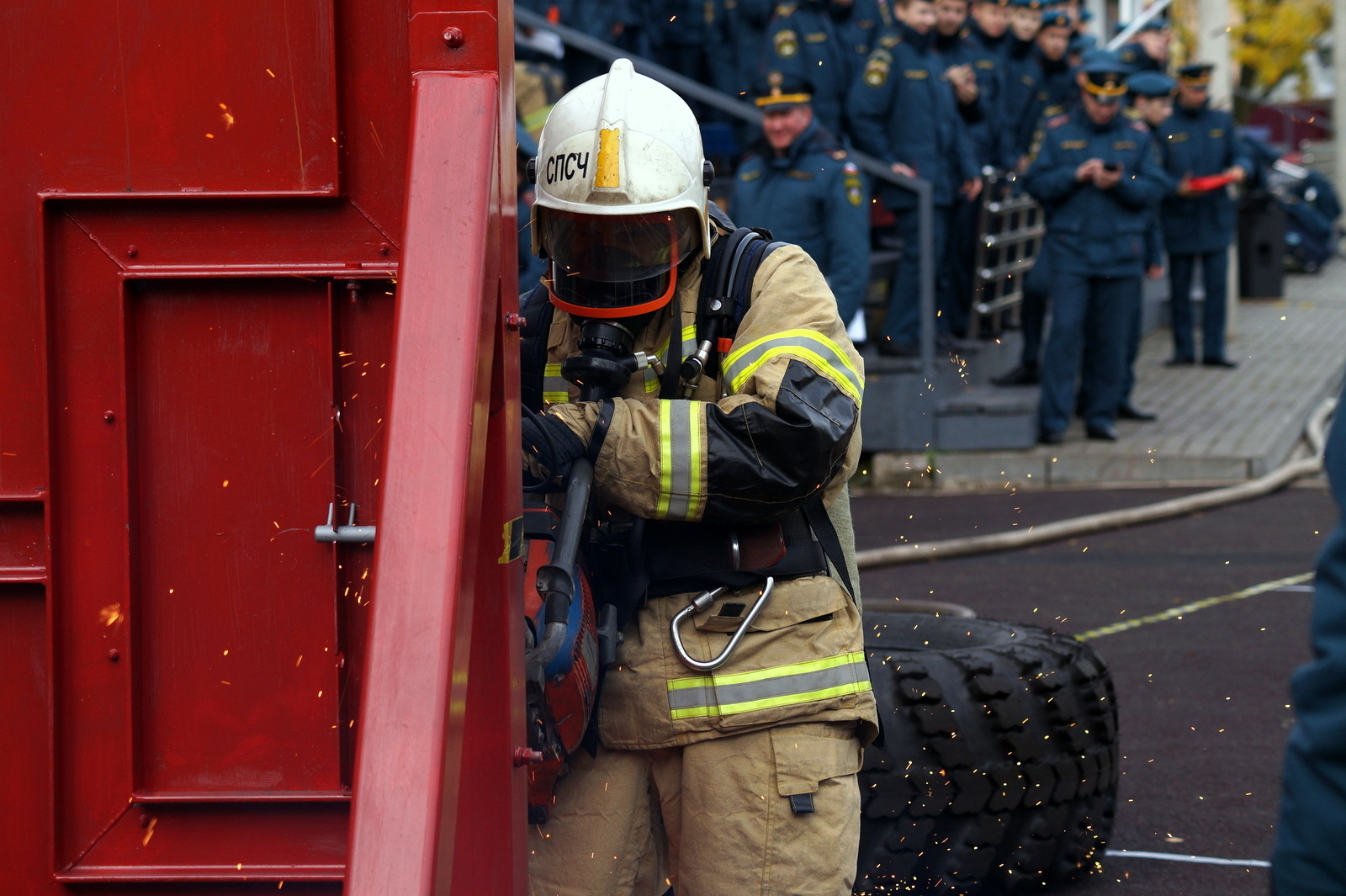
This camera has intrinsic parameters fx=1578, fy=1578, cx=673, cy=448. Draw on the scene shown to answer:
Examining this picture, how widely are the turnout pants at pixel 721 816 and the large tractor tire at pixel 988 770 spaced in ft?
2.21

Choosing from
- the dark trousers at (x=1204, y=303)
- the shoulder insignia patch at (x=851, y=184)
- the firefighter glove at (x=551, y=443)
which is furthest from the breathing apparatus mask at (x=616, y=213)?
the dark trousers at (x=1204, y=303)

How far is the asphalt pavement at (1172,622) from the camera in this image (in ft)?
13.8

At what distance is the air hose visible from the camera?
291 inches

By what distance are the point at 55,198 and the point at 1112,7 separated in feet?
85.1

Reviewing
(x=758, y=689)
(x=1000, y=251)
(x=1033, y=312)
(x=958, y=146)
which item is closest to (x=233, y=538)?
(x=758, y=689)

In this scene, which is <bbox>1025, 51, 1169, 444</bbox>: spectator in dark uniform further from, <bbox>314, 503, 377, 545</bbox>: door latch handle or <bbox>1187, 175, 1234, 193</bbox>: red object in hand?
<bbox>314, 503, 377, 545</bbox>: door latch handle

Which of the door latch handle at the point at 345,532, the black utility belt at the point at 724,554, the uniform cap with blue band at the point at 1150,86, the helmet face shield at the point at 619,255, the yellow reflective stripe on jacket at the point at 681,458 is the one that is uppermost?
the uniform cap with blue band at the point at 1150,86

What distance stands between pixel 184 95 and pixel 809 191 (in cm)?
653

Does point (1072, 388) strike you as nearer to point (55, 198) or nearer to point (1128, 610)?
point (1128, 610)

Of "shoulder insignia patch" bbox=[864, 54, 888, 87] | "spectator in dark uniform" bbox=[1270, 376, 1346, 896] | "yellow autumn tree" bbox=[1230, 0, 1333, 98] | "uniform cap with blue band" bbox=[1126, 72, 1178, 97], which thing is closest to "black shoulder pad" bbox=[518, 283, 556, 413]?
"spectator in dark uniform" bbox=[1270, 376, 1346, 896]

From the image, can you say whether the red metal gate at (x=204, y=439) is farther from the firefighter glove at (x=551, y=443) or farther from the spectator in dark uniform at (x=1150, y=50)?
the spectator in dark uniform at (x=1150, y=50)

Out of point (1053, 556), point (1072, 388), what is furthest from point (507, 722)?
point (1072, 388)

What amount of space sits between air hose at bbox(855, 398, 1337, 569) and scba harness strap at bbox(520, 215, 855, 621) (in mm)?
4299

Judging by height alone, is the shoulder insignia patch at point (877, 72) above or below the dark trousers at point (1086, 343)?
above
